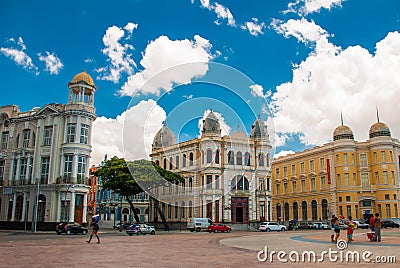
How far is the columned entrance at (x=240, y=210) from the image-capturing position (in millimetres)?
68938

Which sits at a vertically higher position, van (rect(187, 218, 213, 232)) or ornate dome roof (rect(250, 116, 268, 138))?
ornate dome roof (rect(250, 116, 268, 138))

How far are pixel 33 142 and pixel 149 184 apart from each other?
682 inches

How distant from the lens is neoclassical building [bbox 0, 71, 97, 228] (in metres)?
51.7

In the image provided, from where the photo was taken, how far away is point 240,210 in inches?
2741

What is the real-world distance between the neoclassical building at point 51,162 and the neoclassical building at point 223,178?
16934 mm

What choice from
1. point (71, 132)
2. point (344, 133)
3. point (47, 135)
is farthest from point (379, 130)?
point (47, 135)

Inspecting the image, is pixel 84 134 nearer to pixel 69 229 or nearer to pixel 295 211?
pixel 69 229

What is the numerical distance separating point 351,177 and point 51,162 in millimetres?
52434

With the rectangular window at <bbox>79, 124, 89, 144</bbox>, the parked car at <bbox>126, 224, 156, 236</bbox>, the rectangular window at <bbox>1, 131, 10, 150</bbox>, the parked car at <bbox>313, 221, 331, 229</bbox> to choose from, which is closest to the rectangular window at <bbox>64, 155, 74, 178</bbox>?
the rectangular window at <bbox>79, 124, 89, 144</bbox>

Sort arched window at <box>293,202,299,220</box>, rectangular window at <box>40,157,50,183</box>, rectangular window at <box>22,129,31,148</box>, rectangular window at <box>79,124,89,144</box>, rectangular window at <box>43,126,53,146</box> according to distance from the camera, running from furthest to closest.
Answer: arched window at <box>293,202,299,220</box> < rectangular window at <box>22,129,31,148</box> < rectangular window at <box>43,126,53,146</box> < rectangular window at <box>79,124,89,144</box> < rectangular window at <box>40,157,50,183</box>

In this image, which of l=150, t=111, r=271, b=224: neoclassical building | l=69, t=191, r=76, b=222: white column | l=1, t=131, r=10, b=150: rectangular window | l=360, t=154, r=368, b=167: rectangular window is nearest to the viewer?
l=69, t=191, r=76, b=222: white column

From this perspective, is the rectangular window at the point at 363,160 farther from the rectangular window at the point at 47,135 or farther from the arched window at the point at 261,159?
the rectangular window at the point at 47,135

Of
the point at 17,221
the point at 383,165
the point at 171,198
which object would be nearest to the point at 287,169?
the point at 383,165

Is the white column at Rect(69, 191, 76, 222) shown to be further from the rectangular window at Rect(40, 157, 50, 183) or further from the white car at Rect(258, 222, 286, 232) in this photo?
the white car at Rect(258, 222, 286, 232)
